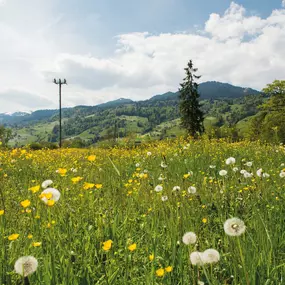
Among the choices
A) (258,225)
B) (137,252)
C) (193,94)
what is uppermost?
(193,94)

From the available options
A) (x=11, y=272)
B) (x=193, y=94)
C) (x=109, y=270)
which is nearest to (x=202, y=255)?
(x=109, y=270)

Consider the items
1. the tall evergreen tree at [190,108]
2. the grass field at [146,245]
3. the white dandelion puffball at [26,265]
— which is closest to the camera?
the white dandelion puffball at [26,265]

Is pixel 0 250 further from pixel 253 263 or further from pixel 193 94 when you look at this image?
pixel 193 94

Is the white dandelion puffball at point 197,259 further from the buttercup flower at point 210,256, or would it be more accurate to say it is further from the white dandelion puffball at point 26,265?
the white dandelion puffball at point 26,265

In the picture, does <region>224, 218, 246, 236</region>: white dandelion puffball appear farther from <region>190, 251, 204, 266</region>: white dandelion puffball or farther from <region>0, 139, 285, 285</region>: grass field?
<region>190, 251, 204, 266</region>: white dandelion puffball

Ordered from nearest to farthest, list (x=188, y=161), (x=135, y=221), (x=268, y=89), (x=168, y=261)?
(x=168, y=261), (x=135, y=221), (x=188, y=161), (x=268, y=89)

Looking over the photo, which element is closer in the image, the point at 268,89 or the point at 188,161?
the point at 188,161

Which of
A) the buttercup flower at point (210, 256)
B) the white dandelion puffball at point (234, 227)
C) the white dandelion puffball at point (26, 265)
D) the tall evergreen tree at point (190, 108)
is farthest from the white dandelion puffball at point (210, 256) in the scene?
the tall evergreen tree at point (190, 108)

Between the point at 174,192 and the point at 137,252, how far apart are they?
1.11m

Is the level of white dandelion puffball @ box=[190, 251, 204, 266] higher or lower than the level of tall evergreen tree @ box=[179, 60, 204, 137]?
lower

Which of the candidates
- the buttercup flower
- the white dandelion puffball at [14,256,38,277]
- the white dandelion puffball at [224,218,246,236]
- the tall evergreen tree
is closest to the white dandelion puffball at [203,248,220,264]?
the buttercup flower

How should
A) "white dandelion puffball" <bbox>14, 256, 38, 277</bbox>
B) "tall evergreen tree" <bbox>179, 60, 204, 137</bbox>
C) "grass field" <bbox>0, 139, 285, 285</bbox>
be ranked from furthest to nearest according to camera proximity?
"tall evergreen tree" <bbox>179, 60, 204, 137</bbox>, "grass field" <bbox>0, 139, 285, 285</bbox>, "white dandelion puffball" <bbox>14, 256, 38, 277</bbox>

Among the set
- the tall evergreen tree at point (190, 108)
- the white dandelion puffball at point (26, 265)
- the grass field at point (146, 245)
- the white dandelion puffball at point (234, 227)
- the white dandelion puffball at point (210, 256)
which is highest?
the tall evergreen tree at point (190, 108)

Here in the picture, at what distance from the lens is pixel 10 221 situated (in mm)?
3117
